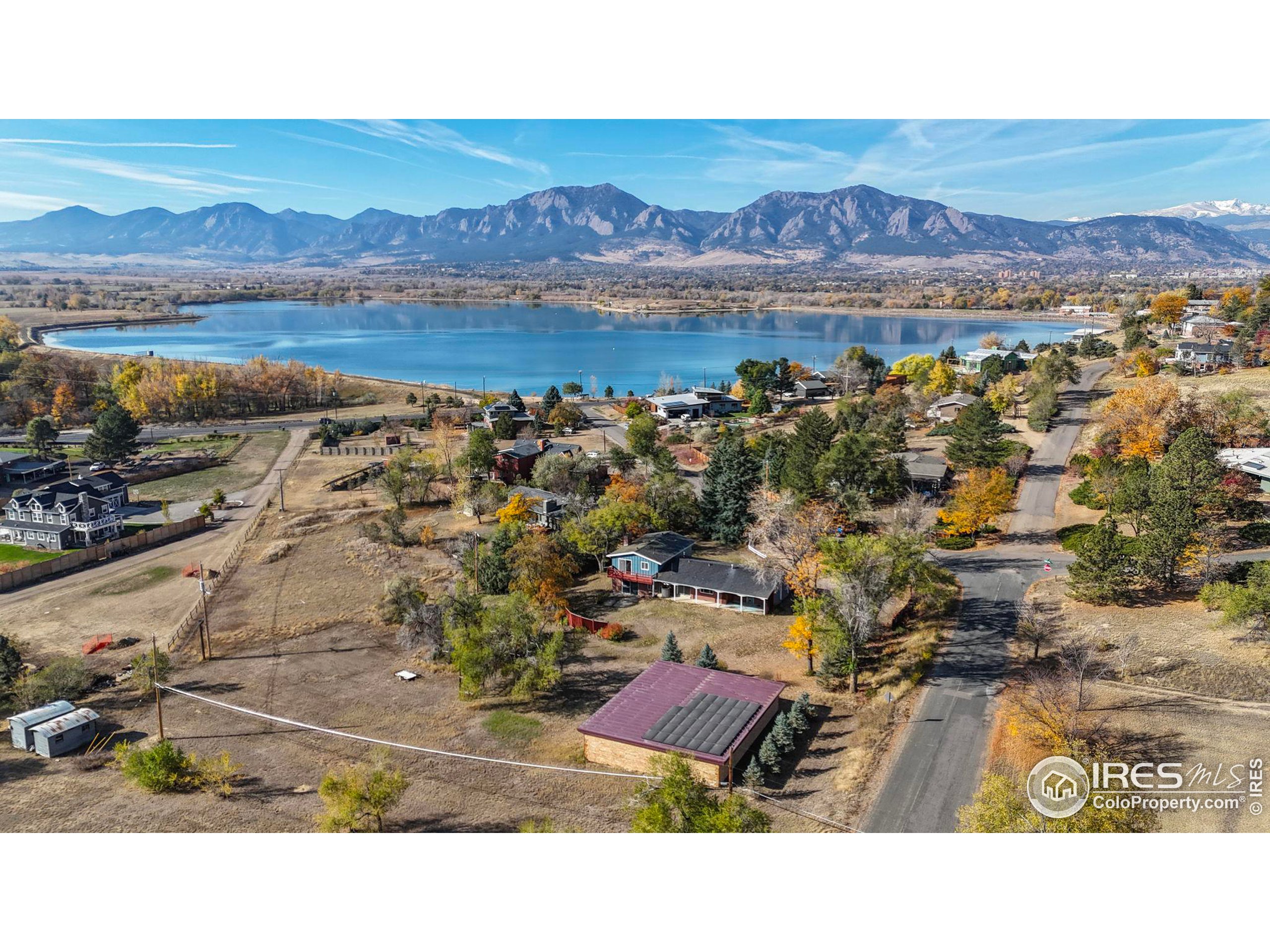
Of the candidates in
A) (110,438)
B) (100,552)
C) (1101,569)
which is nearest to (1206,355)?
(1101,569)

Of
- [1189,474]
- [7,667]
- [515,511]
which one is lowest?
[7,667]

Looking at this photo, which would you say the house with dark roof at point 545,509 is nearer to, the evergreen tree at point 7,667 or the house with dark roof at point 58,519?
the evergreen tree at point 7,667

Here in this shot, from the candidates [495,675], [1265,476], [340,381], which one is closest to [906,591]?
[495,675]

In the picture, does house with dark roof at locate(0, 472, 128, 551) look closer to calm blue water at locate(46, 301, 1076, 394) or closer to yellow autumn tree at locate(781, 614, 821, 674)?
yellow autumn tree at locate(781, 614, 821, 674)

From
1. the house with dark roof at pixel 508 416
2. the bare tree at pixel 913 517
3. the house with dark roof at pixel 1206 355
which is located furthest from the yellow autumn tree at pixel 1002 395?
the house with dark roof at pixel 508 416

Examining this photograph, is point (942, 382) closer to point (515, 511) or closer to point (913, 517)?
point (913, 517)

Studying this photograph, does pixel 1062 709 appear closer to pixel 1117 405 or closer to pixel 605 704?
pixel 605 704

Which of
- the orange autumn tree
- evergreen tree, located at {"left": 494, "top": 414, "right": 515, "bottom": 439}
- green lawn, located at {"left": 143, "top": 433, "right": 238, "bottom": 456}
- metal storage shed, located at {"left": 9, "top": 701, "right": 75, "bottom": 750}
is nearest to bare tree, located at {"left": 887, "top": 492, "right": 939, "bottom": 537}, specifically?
the orange autumn tree
